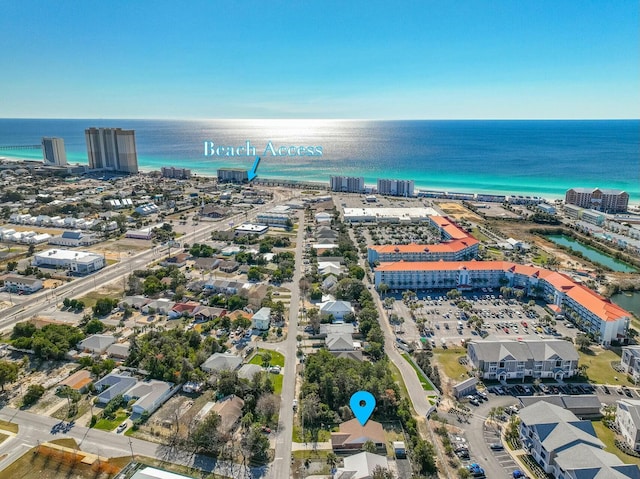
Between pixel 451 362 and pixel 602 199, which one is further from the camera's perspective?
pixel 602 199

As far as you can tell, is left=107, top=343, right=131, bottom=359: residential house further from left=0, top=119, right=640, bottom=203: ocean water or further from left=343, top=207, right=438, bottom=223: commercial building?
left=0, top=119, right=640, bottom=203: ocean water

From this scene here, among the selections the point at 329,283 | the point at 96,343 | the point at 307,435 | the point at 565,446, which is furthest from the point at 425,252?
the point at 96,343

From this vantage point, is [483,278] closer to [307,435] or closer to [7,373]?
[307,435]

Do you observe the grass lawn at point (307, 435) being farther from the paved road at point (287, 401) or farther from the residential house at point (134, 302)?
the residential house at point (134, 302)

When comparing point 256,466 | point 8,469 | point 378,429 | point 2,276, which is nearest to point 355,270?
point 378,429

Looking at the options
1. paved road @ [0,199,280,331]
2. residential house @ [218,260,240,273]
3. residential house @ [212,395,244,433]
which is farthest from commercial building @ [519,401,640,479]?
paved road @ [0,199,280,331]

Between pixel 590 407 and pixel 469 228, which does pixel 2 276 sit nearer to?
pixel 590 407
